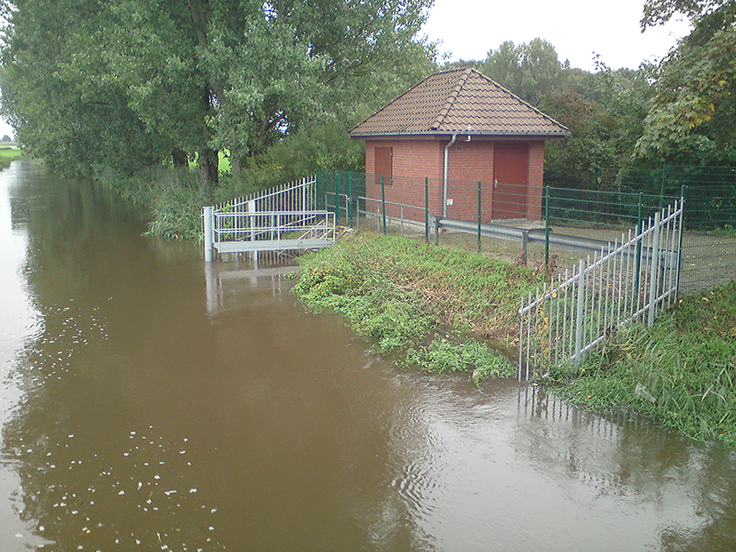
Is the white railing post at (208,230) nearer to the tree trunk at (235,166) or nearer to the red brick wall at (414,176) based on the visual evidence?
the red brick wall at (414,176)

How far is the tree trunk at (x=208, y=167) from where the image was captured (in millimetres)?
25391

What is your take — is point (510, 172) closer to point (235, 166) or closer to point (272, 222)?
point (272, 222)

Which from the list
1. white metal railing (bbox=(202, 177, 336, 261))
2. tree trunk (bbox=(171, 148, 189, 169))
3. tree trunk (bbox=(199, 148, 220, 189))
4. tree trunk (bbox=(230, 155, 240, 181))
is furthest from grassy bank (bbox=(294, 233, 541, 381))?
tree trunk (bbox=(171, 148, 189, 169))

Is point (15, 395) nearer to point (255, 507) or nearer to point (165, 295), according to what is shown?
point (255, 507)

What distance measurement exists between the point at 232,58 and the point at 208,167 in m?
7.09

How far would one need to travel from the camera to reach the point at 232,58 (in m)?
19.6

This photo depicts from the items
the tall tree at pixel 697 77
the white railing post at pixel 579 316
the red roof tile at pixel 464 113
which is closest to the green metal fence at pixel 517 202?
the red roof tile at pixel 464 113

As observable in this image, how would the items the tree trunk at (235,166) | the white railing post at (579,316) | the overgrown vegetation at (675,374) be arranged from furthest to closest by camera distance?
the tree trunk at (235,166)
the white railing post at (579,316)
the overgrown vegetation at (675,374)

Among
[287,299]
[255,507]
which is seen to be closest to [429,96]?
[287,299]

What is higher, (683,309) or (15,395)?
(683,309)

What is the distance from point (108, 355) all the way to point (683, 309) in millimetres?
8003

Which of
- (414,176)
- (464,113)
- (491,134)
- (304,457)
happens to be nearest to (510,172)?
(491,134)

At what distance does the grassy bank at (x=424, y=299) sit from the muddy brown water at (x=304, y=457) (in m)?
0.51

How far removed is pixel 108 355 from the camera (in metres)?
9.35
